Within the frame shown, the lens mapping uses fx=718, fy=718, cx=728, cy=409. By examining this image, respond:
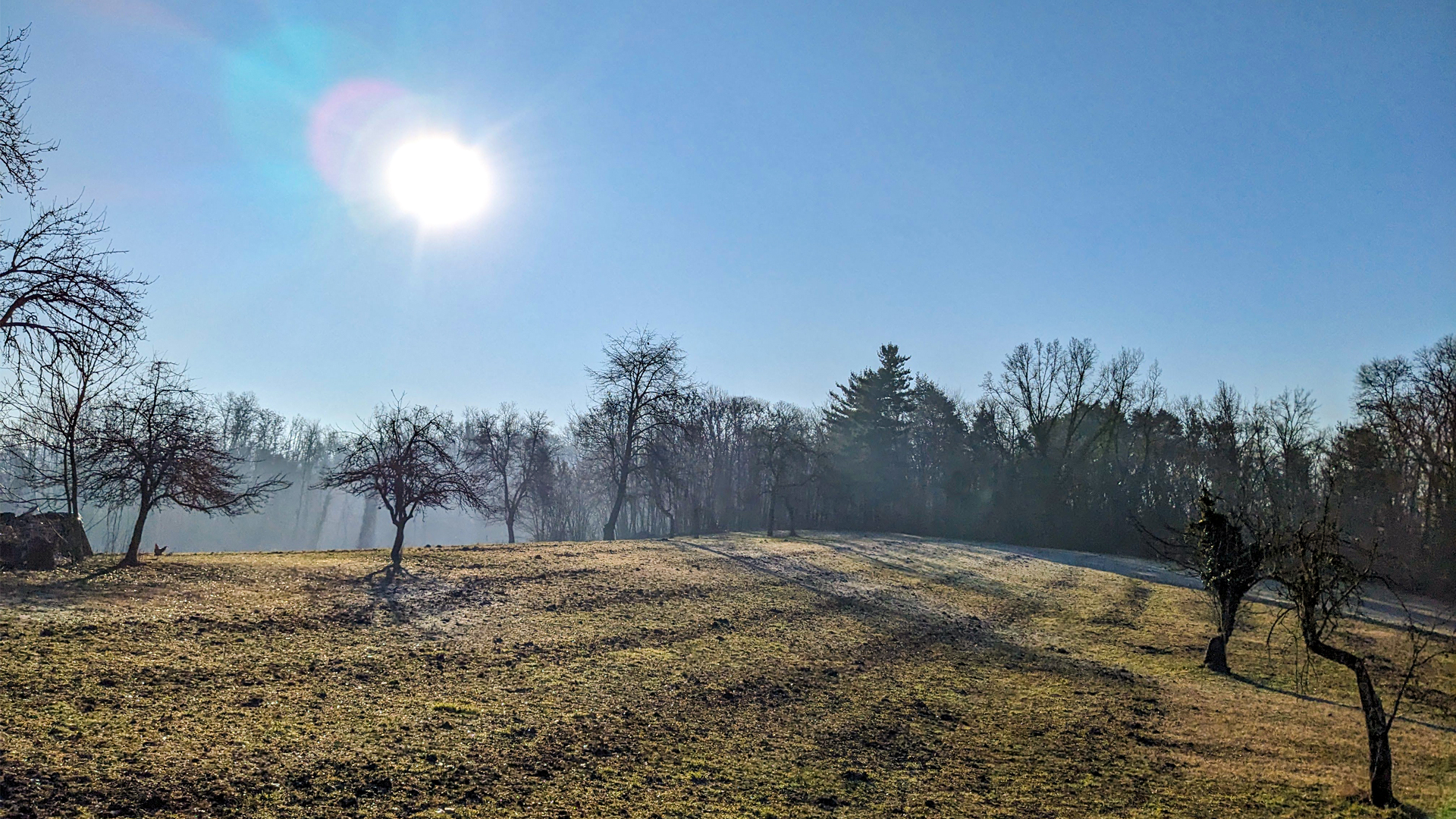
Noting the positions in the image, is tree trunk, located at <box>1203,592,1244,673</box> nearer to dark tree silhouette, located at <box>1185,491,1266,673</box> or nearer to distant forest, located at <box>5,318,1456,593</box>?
dark tree silhouette, located at <box>1185,491,1266,673</box>

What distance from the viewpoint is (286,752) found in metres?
6.70

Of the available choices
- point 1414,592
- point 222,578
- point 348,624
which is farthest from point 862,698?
point 1414,592

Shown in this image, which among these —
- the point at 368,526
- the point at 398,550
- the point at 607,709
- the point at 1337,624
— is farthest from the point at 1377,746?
the point at 368,526

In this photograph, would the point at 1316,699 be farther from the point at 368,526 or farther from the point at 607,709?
the point at 368,526

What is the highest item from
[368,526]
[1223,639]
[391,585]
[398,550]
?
[398,550]

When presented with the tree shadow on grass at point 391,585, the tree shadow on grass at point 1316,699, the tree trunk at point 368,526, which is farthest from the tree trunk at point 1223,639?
the tree trunk at point 368,526

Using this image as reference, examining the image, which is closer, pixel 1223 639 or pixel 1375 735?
pixel 1375 735

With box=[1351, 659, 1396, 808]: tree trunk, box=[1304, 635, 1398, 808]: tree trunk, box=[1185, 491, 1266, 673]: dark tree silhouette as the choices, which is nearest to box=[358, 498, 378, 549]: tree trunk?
box=[1185, 491, 1266, 673]: dark tree silhouette

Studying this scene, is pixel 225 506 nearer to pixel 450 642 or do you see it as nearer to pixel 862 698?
pixel 450 642

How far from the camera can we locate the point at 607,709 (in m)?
9.21

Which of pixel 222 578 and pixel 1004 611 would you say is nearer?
pixel 222 578

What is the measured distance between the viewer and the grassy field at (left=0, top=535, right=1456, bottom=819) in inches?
256

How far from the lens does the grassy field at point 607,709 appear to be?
21.3ft

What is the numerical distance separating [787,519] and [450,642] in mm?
49570
